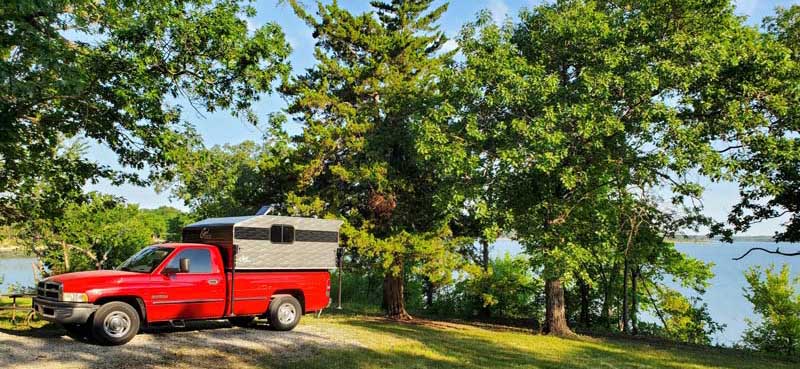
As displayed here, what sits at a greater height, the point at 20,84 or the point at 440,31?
the point at 440,31

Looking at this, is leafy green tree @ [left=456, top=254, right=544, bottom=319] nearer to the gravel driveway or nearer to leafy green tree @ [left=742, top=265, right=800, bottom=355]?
leafy green tree @ [left=742, top=265, right=800, bottom=355]

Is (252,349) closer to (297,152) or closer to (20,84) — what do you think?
(20,84)

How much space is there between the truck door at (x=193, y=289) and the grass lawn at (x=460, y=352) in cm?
62

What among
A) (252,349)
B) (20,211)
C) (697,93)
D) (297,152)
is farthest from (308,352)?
(697,93)

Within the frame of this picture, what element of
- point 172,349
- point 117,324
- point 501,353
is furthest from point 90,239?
point 501,353

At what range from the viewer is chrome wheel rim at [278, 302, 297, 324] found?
533 inches

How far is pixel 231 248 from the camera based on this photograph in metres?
12.6

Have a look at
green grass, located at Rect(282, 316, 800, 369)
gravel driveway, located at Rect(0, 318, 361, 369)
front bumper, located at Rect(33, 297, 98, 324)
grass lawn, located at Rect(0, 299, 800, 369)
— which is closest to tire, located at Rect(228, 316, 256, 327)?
gravel driveway, located at Rect(0, 318, 361, 369)

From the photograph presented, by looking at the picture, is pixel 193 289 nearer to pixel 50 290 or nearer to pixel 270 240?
pixel 270 240

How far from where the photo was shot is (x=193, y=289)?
11.9 meters

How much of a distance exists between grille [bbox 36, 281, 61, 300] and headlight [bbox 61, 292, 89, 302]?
0.51 ft

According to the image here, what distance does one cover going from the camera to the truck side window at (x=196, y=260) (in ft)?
39.1

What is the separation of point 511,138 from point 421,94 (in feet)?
19.0

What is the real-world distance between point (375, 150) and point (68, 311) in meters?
12.8
